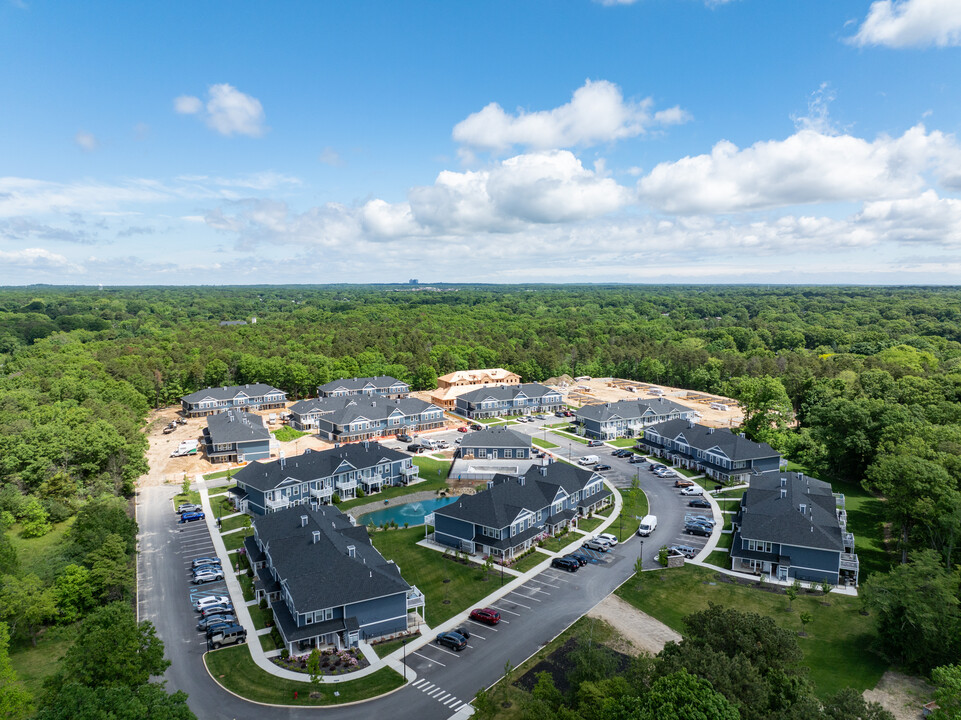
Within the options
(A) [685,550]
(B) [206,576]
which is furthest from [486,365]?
(B) [206,576]

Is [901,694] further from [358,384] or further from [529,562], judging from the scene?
[358,384]

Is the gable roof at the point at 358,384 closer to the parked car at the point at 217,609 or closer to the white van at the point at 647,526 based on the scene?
the white van at the point at 647,526

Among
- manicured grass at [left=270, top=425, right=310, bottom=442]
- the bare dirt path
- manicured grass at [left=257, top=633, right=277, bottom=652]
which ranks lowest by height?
manicured grass at [left=270, top=425, right=310, bottom=442]

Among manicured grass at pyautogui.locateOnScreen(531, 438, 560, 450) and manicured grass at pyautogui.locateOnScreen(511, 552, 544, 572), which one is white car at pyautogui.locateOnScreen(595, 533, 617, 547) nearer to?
manicured grass at pyautogui.locateOnScreen(511, 552, 544, 572)

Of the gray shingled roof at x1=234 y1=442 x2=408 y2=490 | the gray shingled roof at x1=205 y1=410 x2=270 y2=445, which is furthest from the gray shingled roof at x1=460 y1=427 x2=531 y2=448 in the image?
the gray shingled roof at x1=205 y1=410 x2=270 y2=445

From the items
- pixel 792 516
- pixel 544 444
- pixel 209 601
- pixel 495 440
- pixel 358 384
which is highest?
pixel 792 516

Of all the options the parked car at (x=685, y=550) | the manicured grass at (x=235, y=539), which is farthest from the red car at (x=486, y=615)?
the manicured grass at (x=235, y=539)
